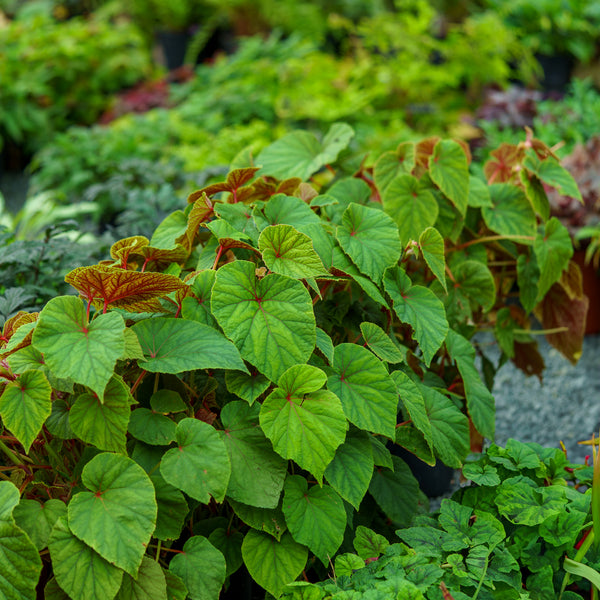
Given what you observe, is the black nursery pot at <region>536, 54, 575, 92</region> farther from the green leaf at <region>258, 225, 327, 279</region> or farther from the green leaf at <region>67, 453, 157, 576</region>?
the green leaf at <region>67, 453, 157, 576</region>

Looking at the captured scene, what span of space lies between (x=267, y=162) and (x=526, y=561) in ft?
3.48

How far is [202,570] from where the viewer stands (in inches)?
44.9

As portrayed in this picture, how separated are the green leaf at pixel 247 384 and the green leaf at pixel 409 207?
556 mm

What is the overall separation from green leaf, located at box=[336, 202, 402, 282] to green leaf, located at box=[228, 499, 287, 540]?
0.47 metres

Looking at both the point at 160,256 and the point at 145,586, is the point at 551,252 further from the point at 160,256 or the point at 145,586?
the point at 145,586

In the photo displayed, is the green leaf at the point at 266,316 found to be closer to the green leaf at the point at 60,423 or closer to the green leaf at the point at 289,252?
the green leaf at the point at 289,252

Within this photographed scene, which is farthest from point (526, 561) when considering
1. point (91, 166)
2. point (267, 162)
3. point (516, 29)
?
point (516, 29)

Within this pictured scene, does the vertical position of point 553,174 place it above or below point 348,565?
above

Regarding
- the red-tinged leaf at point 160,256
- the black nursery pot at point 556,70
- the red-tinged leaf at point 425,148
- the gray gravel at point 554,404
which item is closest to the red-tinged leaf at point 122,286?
the red-tinged leaf at point 160,256

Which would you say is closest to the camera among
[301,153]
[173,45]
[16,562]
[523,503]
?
[16,562]

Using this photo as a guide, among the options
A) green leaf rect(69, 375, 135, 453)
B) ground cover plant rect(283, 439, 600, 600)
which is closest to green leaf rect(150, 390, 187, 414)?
green leaf rect(69, 375, 135, 453)

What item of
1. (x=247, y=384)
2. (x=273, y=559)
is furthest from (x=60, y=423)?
(x=273, y=559)

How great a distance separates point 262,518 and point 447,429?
17.3 inches

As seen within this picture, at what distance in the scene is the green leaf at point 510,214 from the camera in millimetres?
1721
